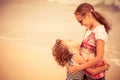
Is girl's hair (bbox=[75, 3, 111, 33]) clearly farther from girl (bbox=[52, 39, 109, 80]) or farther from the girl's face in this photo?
girl (bbox=[52, 39, 109, 80])

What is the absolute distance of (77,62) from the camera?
2525 mm

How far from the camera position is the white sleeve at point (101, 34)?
2547 millimetres

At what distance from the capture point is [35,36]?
2.56 meters

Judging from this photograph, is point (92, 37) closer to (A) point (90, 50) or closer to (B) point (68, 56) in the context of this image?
(A) point (90, 50)

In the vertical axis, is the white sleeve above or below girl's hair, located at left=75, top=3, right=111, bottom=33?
below

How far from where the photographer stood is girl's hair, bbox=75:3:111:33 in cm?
258

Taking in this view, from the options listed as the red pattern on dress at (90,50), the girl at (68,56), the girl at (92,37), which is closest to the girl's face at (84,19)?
the girl at (92,37)

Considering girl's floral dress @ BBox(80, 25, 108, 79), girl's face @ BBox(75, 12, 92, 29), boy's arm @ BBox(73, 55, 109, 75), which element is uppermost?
girl's face @ BBox(75, 12, 92, 29)

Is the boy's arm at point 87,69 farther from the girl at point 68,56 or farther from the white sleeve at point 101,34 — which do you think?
the white sleeve at point 101,34

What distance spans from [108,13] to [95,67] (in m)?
0.52

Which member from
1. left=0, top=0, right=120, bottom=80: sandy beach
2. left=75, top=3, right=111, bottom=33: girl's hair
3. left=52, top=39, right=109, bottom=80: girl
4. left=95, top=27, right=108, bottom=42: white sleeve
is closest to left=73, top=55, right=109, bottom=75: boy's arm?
left=52, top=39, right=109, bottom=80: girl

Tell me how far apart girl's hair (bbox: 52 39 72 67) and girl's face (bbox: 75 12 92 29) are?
0.89 ft

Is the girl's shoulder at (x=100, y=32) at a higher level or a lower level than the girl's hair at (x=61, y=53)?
higher

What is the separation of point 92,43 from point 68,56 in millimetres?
249
